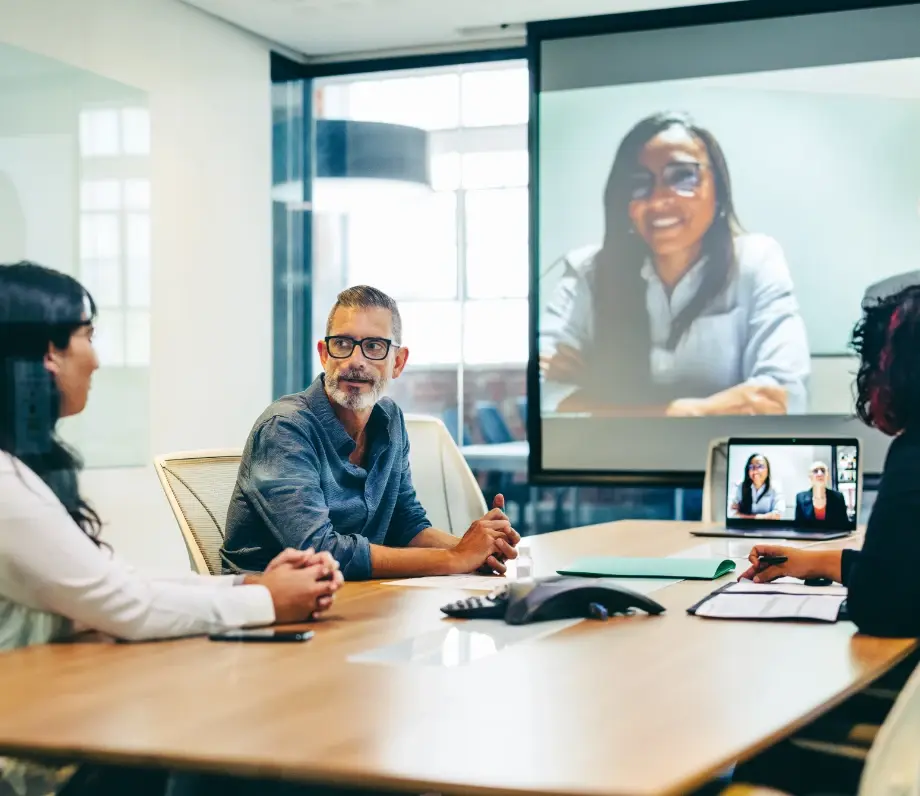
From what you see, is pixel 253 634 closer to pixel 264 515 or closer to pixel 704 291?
pixel 264 515

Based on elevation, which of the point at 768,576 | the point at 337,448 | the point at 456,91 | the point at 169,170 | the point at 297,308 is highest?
the point at 456,91

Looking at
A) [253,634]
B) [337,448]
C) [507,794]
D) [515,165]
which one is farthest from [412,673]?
[515,165]

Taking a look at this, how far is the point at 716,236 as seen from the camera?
5.72 m

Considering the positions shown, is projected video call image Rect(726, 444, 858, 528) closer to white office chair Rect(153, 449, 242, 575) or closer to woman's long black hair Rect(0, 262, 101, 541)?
white office chair Rect(153, 449, 242, 575)

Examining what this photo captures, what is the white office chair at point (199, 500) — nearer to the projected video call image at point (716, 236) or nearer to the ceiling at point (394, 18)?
the projected video call image at point (716, 236)

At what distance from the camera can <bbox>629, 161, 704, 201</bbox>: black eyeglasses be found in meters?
5.77

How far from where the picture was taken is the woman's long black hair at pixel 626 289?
5785 millimetres

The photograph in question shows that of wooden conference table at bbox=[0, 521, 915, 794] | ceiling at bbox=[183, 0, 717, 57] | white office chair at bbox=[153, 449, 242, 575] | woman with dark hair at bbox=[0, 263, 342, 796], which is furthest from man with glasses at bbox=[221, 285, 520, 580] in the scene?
ceiling at bbox=[183, 0, 717, 57]

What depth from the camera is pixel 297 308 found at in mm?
6582

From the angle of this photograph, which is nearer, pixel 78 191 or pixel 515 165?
pixel 78 191

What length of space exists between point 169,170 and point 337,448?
124 inches

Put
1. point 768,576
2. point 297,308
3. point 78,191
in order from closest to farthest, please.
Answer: point 768,576
point 78,191
point 297,308

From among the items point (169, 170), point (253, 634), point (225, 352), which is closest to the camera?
point (253, 634)

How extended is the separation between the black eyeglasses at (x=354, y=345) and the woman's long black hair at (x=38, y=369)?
30.4 inches
